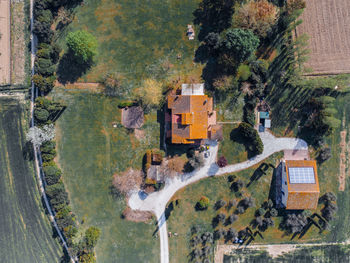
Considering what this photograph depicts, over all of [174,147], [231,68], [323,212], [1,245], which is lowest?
[1,245]

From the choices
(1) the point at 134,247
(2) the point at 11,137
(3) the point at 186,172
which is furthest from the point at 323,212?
(2) the point at 11,137

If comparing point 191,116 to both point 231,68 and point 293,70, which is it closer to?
point 231,68

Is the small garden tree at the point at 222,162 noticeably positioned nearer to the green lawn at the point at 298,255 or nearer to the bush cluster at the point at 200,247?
the bush cluster at the point at 200,247

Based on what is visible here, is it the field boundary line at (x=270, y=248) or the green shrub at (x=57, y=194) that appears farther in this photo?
Result: the field boundary line at (x=270, y=248)

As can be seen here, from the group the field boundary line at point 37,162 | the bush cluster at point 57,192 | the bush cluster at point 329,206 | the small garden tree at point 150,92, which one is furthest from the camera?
the bush cluster at point 329,206

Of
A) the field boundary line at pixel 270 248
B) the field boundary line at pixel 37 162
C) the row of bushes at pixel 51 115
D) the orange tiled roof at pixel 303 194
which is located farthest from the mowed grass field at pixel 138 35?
the field boundary line at pixel 270 248

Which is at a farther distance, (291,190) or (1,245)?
(1,245)

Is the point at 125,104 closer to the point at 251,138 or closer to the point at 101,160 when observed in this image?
the point at 101,160

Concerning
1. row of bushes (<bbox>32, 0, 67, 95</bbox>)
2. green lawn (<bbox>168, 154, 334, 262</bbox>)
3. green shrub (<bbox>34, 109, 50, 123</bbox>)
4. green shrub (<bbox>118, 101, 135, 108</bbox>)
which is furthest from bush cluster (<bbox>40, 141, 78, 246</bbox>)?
green lawn (<bbox>168, 154, 334, 262</bbox>)
